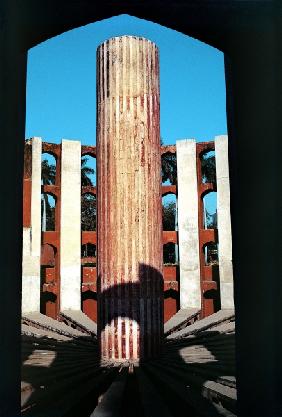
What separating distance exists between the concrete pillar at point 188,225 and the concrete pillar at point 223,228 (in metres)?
0.94

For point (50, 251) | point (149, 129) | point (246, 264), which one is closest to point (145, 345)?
point (149, 129)

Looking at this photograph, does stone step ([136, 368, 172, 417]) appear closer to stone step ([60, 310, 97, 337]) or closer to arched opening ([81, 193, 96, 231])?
stone step ([60, 310, 97, 337])

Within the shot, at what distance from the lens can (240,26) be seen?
12.7 feet

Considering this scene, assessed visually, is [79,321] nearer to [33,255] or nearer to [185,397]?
[33,255]

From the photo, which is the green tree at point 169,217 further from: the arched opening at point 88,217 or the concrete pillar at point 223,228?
the concrete pillar at point 223,228

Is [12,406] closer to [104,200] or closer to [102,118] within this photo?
[104,200]

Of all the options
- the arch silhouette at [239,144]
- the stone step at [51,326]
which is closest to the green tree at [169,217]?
the stone step at [51,326]

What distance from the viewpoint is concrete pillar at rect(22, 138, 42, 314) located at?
18.5 meters

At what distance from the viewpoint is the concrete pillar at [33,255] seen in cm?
1850

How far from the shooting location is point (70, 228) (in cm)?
1948

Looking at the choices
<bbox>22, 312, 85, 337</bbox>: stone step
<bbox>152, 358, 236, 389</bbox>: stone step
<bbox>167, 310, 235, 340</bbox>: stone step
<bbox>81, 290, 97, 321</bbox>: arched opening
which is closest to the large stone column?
<bbox>152, 358, 236, 389</bbox>: stone step

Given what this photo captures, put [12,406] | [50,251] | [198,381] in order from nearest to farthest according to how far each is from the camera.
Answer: [12,406] < [198,381] < [50,251]

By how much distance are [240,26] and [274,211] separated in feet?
5.08

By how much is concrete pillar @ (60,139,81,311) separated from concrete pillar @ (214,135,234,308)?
5.81 m
